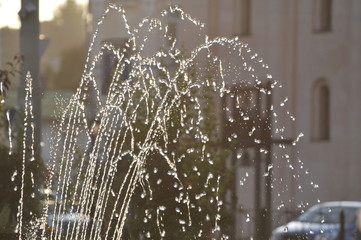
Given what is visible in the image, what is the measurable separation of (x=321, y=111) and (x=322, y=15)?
215 cm

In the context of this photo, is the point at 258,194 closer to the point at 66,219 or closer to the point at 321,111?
the point at 66,219

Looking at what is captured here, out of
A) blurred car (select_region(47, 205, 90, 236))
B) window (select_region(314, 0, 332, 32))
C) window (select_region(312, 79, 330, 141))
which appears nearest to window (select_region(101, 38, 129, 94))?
blurred car (select_region(47, 205, 90, 236))

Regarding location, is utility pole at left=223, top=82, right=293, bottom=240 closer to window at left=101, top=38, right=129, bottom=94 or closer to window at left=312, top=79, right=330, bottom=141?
window at left=101, top=38, right=129, bottom=94

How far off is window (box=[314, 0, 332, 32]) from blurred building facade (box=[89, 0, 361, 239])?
0.02 m

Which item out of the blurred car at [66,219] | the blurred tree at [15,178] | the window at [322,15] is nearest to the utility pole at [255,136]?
the blurred car at [66,219]

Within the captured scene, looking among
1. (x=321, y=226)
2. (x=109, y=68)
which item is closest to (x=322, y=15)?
(x=321, y=226)

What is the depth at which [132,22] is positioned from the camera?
1002 inches

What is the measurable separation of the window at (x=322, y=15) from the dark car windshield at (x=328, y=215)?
5895 mm

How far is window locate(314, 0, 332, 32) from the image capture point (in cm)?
2712

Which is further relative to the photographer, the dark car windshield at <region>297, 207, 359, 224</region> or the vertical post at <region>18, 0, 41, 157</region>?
the dark car windshield at <region>297, 207, 359, 224</region>

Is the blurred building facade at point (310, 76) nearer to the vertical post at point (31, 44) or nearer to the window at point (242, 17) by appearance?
the window at point (242, 17)

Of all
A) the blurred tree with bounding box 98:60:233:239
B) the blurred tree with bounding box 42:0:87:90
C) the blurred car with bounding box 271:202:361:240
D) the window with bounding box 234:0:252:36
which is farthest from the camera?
the blurred tree with bounding box 42:0:87:90

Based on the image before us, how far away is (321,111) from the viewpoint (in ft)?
93.2

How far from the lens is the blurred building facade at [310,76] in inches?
1067
